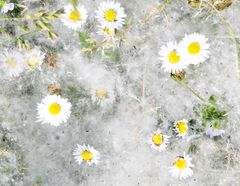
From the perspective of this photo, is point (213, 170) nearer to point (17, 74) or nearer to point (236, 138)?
point (236, 138)

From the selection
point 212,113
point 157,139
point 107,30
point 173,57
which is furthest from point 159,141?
point 107,30

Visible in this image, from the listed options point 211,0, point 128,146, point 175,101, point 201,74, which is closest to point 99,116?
point 128,146

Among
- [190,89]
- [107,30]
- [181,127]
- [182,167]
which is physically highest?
[107,30]

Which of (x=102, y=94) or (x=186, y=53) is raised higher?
(x=186, y=53)

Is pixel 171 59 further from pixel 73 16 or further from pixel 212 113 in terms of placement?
pixel 73 16

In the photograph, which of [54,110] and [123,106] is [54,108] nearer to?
[54,110]

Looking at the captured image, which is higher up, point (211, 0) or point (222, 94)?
point (211, 0)

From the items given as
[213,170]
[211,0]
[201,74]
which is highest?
[211,0]

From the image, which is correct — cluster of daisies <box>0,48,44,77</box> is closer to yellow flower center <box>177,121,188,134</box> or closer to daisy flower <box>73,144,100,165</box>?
daisy flower <box>73,144,100,165</box>
